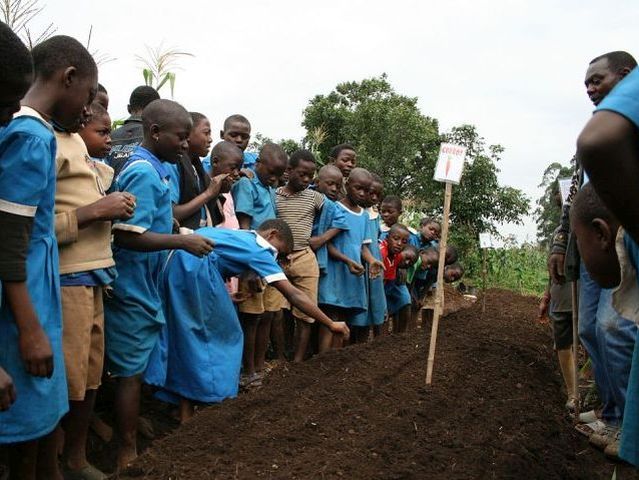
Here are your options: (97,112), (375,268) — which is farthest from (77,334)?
(375,268)

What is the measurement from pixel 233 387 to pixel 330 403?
1.97 ft

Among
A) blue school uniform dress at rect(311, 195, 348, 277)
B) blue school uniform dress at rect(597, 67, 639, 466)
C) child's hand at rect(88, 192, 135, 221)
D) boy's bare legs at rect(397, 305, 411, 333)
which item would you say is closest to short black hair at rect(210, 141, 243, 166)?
blue school uniform dress at rect(311, 195, 348, 277)

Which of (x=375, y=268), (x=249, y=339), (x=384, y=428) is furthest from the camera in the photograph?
(x=375, y=268)

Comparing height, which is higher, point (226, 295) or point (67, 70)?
point (67, 70)

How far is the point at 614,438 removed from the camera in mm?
3529

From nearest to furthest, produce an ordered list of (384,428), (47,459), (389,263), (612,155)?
1. (612,155)
2. (47,459)
3. (384,428)
4. (389,263)

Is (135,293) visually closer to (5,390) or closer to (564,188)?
(5,390)

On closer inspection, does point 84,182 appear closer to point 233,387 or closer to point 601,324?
point 233,387

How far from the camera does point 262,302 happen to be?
5.46m

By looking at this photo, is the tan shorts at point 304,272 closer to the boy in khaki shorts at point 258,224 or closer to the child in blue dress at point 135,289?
the boy in khaki shorts at point 258,224

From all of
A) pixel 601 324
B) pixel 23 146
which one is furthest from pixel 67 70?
pixel 601 324

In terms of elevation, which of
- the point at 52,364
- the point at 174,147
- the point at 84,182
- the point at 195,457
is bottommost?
the point at 195,457

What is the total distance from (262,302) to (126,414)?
1940 millimetres

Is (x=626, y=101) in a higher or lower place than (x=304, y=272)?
higher
